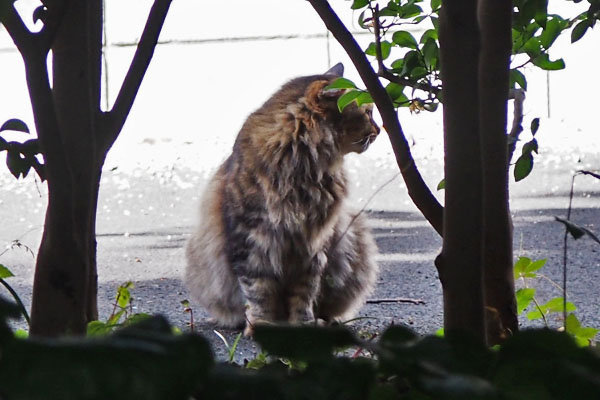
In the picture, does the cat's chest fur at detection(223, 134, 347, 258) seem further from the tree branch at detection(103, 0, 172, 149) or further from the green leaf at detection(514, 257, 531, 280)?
the tree branch at detection(103, 0, 172, 149)

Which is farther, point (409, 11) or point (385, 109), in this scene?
point (409, 11)

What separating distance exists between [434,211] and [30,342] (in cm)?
149

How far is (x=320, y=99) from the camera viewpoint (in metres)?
4.55

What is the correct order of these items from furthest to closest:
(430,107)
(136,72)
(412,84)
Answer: (430,107), (412,84), (136,72)

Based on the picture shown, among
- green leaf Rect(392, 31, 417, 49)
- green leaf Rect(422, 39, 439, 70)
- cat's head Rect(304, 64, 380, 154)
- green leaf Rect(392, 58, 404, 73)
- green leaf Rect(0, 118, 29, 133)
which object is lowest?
cat's head Rect(304, 64, 380, 154)

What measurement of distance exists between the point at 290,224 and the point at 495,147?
2.42 metres

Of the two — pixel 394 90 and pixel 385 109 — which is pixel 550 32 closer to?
pixel 394 90

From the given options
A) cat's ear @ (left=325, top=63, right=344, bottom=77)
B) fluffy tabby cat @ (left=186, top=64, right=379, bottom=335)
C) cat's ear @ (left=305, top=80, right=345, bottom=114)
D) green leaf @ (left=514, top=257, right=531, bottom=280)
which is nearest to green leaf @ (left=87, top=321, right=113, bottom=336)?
green leaf @ (left=514, top=257, right=531, bottom=280)

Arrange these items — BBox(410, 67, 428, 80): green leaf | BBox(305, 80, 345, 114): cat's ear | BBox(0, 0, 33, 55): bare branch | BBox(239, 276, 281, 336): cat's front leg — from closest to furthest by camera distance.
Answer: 1. BBox(0, 0, 33, 55): bare branch
2. BBox(410, 67, 428, 80): green leaf
3. BBox(239, 276, 281, 336): cat's front leg
4. BBox(305, 80, 345, 114): cat's ear

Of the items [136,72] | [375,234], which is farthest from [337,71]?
[136,72]

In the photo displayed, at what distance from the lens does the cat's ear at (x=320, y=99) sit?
454 cm

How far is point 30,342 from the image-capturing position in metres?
0.61

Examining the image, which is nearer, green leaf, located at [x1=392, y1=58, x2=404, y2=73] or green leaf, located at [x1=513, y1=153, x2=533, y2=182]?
green leaf, located at [x1=513, y1=153, x2=533, y2=182]

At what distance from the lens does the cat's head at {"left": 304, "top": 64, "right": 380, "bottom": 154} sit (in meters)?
4.56
